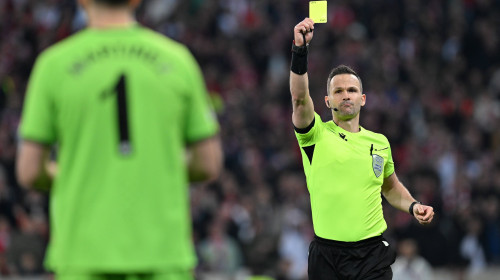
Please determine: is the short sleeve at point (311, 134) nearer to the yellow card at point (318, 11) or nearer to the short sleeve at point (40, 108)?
the yellow card at point (318, 11)

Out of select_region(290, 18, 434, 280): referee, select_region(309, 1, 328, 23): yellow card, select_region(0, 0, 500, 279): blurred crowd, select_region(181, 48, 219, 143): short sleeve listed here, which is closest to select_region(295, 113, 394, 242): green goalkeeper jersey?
select_region(290, 18, 434, 280): referee

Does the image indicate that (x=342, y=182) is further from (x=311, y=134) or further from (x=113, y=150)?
(x=113, y=150)

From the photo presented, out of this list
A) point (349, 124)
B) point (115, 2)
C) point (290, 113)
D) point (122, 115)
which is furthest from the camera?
point (290, 113)

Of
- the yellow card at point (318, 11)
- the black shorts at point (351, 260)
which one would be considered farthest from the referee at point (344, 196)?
the yellow card at point (318, 11)

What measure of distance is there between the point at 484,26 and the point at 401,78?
2401 millimetres

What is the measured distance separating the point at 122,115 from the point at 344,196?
369cm

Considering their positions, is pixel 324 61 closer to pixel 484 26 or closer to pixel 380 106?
pixel 380 106

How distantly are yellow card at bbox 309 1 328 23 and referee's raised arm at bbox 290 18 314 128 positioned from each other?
0.14 ft

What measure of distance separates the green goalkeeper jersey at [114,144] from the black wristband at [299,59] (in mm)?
3053

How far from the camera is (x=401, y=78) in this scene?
21.5 m

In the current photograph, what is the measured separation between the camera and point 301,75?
6953 mm

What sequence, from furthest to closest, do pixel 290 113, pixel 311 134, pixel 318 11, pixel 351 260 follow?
pixel 290 113, pixel 311 134, pixel 351 260, pixel 318 11

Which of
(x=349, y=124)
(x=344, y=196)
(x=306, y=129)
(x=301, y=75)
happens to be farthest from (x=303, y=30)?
(x=344, y=196)

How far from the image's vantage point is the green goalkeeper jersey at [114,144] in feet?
12.3
